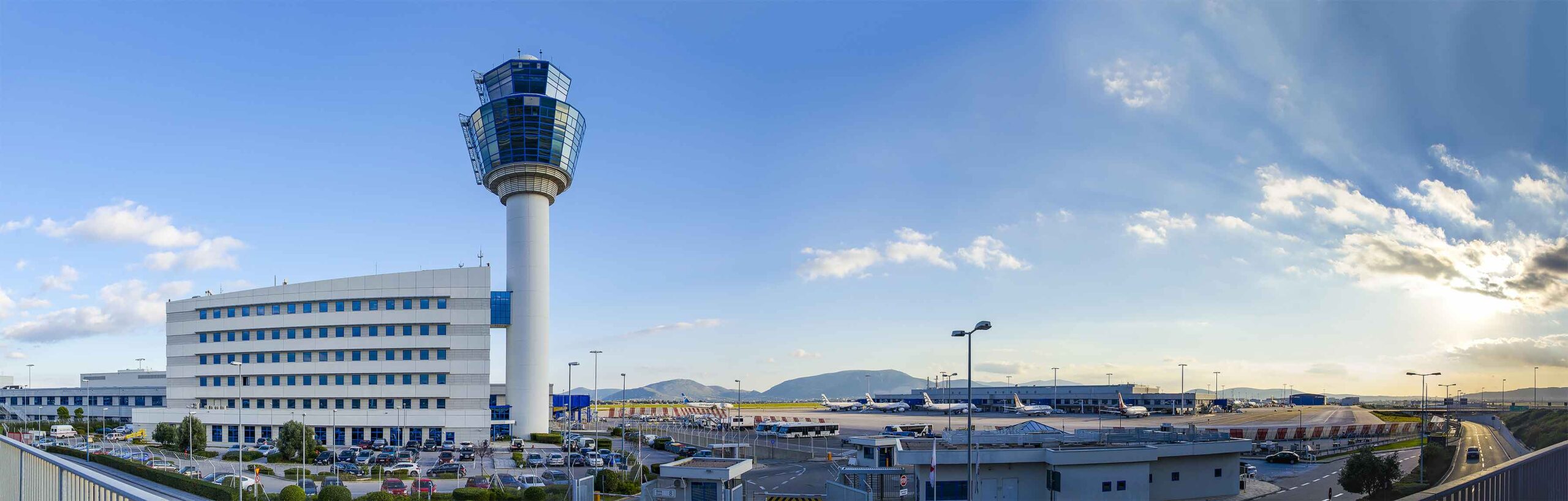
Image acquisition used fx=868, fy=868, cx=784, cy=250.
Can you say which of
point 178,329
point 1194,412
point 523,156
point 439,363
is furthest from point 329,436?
point 1194,412

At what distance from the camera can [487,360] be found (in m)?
86.0

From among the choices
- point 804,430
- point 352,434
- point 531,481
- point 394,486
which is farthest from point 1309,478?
point 352,434

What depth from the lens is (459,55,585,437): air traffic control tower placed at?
90.2m

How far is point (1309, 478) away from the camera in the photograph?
5569 centimetres

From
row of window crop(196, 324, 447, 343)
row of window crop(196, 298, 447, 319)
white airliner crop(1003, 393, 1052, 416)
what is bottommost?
white airliner crop(1003, 393, 1052, 416)

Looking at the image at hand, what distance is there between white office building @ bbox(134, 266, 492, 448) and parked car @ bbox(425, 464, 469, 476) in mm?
24983

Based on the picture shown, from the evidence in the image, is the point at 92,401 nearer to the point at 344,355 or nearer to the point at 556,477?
the point at 344,355

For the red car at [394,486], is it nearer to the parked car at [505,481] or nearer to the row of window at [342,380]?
the parked car at [505,481]

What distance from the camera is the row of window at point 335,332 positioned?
283ft

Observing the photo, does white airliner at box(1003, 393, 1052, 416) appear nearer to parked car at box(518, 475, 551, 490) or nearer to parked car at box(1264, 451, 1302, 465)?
parked car at box(1264, 451, 1302, 465)

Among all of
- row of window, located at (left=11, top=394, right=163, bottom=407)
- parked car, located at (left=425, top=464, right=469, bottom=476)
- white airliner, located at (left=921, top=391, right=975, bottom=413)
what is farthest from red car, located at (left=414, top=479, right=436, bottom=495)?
white airliner, located at (left=921, top=391, right=975, bottom=413)

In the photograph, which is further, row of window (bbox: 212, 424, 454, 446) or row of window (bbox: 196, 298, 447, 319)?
row of window (bbox: 196, 298, 447, 319)

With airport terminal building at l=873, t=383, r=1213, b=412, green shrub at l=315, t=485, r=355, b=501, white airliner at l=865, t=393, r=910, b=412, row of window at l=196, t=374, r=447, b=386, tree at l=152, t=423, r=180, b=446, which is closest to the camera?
green shrub at l=315, t=485, r=355, b=501

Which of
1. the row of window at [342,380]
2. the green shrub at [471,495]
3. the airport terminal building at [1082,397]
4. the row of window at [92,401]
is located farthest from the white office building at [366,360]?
the airport terminal building at [1082,397]
